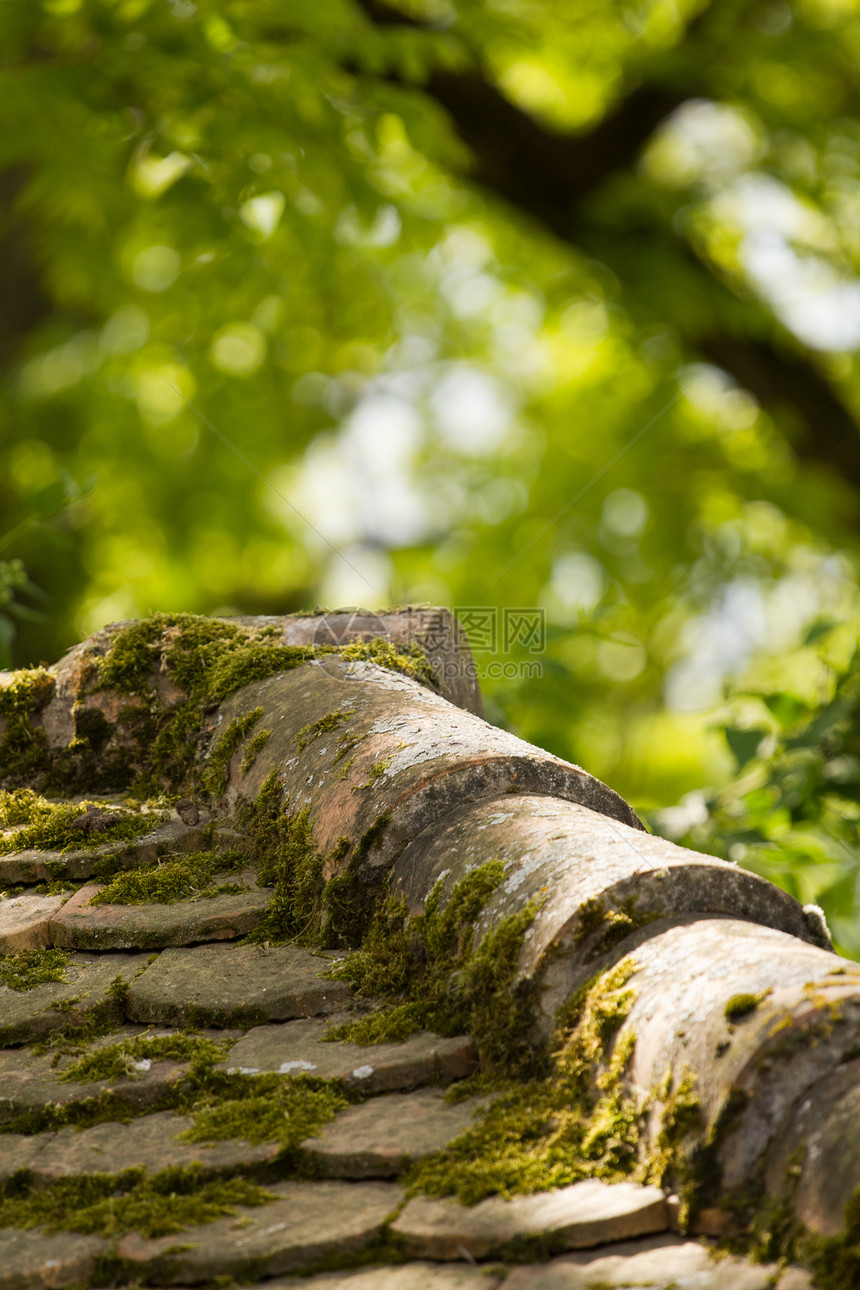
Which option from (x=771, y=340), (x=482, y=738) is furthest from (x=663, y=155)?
(x=482, y=738)

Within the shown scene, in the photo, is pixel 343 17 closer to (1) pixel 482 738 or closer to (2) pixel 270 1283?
(1) pixel 482 738

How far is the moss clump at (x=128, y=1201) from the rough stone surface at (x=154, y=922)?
0.61 meters

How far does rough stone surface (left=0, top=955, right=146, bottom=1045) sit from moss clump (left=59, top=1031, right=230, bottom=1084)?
121 millimetres

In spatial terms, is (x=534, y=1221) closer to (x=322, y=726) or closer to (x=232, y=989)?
(x=232, y=989)

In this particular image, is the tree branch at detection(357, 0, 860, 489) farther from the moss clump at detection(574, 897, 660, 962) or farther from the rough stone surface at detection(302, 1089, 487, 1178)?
the rough stone surface at detection(302, 1089, 487, 1178)

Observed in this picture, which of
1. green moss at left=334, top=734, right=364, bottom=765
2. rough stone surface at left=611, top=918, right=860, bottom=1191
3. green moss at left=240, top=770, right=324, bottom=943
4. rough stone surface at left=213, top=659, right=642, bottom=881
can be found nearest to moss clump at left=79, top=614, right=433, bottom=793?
rough stone surface at left=213, top=659, right=642, bottom=881

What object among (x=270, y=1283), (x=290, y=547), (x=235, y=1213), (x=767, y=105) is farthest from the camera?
(x=290, y=547)

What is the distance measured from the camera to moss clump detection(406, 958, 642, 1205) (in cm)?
133

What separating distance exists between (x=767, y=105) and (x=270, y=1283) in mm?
10216

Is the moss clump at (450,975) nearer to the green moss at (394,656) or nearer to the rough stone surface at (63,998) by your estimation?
the rough stone surface at (63,998)

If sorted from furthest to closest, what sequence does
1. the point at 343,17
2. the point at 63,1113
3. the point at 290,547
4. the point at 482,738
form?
the point at 290,547 → the point at 343,17 → the point at 482,738 → the point at 63,1113

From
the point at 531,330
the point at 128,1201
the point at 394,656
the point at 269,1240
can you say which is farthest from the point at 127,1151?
the point at 531,330

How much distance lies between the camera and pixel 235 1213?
4.39 feet

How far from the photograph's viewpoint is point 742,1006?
4.28ft
